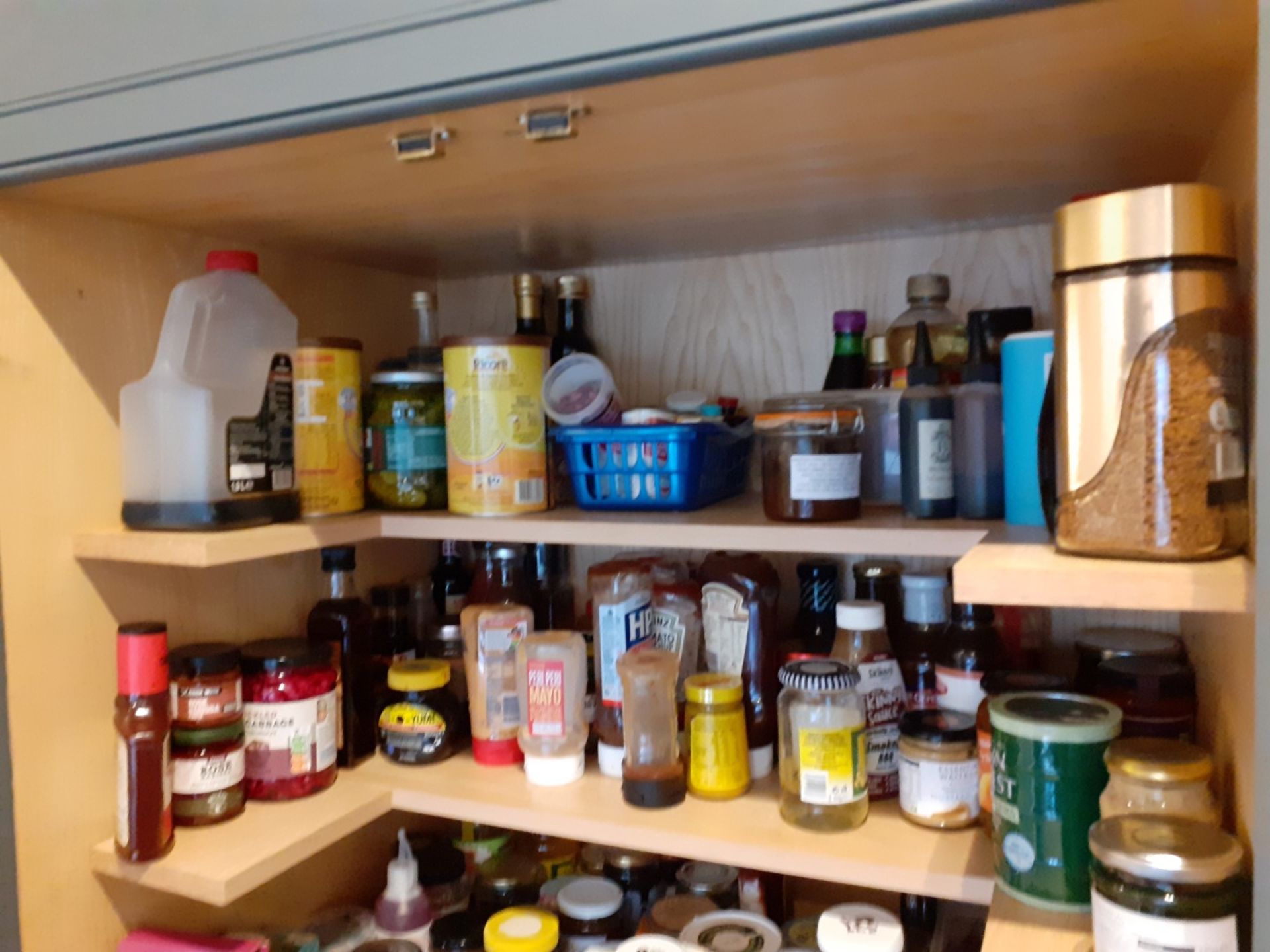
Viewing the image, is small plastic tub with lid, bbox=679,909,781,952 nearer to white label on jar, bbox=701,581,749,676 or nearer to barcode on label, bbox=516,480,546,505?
white label on jar, bbox=701,581,749,676

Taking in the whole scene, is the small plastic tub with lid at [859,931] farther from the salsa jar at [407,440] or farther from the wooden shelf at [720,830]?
the salsa jar at [407,440]

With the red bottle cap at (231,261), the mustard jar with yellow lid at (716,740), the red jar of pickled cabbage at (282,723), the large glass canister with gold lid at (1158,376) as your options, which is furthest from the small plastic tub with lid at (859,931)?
the red bottle cap at (231,261)

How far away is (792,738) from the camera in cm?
90

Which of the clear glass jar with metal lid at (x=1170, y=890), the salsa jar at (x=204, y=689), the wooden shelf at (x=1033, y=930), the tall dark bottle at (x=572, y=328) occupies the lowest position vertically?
the wooden shelf at (x=1033, y=930)

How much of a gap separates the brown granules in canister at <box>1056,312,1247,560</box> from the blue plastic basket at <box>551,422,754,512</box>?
0.48m

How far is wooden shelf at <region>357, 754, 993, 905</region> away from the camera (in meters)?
0.81

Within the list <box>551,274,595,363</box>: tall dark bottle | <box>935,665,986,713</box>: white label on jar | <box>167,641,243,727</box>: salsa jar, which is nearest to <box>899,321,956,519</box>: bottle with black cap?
<box>935,665,986,713</box>: white label on jar

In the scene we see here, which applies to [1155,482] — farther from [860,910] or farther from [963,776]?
[860,910]

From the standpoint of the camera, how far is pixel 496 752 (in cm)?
109

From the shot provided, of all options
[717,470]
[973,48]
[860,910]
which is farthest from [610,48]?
[860,910]

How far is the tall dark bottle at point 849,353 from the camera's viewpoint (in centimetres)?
105

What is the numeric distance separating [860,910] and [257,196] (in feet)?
2.99

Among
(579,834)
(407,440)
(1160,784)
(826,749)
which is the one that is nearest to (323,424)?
(407,440)

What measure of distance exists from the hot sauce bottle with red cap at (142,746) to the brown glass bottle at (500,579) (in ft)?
1.25
